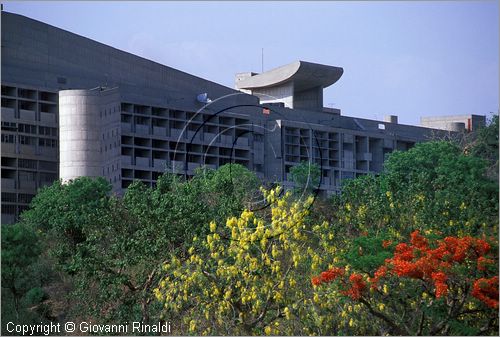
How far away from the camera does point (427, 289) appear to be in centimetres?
2862

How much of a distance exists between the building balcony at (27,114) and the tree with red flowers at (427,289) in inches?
1972

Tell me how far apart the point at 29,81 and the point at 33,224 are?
683 inches

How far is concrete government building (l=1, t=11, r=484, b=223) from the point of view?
75.7 metres

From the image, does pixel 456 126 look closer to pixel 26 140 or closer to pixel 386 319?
pixel 26 140

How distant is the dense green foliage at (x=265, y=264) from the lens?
94.9 feet

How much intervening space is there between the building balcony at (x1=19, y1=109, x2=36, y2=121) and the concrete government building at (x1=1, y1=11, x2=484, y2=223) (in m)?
0.07

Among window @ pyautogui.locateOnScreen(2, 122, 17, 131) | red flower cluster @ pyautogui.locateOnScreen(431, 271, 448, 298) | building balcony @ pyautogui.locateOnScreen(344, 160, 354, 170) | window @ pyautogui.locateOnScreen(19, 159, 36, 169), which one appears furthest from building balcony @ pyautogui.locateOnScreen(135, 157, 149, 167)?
red flower cluster @ pyautogui.locateOnScreen(431, 271, 448, 298)

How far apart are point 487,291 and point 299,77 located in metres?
70.2

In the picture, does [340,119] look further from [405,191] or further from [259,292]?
[259,292]

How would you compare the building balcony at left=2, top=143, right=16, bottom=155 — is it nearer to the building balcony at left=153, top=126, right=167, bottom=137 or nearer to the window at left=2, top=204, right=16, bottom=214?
the window at left=2, top=204, right=16, bottom=214

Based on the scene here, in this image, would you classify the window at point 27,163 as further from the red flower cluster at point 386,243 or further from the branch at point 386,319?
the branch at point 386,319

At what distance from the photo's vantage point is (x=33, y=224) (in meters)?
62.3

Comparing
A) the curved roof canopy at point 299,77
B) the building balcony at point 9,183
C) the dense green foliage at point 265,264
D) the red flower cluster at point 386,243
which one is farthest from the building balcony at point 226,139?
the red flower cluster at point 386,243

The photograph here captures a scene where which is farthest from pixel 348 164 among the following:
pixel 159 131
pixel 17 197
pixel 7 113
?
pixel 7 113
